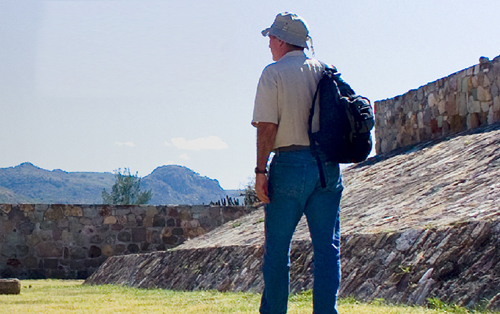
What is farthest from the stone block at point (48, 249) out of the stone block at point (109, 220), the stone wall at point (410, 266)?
the stone wall at point (410, 266)

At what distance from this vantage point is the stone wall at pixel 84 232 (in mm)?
12859

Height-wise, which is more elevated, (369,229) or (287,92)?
(287,92)

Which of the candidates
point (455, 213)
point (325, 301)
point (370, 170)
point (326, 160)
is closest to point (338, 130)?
point (326, 160)

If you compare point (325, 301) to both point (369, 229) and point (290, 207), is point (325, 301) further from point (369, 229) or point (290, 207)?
point (369, 229)

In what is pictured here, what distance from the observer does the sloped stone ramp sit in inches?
175

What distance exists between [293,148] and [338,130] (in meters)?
0.24

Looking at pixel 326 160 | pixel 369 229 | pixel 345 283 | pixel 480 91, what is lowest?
pixel 345 283

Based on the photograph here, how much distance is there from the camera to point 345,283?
5.23 metres

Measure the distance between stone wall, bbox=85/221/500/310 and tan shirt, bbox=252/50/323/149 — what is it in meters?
1.49

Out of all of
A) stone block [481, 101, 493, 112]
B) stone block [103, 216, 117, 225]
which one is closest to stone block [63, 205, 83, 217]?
stone block [103, 216, 117, 225]

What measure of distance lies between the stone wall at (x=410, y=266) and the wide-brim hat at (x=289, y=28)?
176cm

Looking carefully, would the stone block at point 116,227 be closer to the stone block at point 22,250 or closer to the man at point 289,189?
the stone block at point 22,250

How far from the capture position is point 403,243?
5.06 metres

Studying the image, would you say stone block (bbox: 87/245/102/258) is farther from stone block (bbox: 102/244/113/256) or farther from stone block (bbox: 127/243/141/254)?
stone block (bbox: 127/243/141/254)
